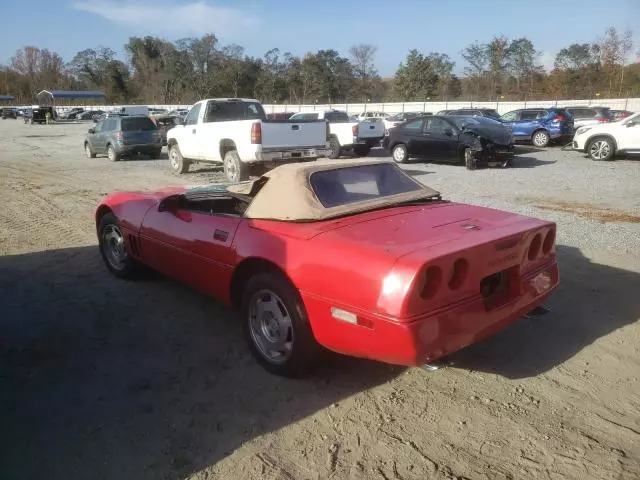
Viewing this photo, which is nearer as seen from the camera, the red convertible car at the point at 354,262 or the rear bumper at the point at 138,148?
the red convertible car at the point at 354,262

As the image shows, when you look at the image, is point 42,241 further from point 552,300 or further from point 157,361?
point 552,300

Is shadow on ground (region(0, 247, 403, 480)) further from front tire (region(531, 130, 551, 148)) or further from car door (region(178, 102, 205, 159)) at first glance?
front tire (region(531, 130, 551, 148))

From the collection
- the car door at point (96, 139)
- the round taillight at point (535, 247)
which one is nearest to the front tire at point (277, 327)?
the round taillight at point (535, 247)

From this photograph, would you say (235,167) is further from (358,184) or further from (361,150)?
(358,184)

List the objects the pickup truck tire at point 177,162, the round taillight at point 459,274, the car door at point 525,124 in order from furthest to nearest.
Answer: the car door at point 525,124 < the pickup truck tire at point 177,162 < the round taillight at point 459,274

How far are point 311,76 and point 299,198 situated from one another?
74.3 m

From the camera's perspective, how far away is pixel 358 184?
3.72m

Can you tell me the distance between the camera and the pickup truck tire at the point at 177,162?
14.1 m

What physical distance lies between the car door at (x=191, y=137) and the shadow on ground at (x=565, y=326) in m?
10.3

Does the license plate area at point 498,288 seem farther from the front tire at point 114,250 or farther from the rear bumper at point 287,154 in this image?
the rear bumper at point 287,154

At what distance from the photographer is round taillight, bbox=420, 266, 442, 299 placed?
2.59 m

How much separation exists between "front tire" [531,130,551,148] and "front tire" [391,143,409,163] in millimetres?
7540

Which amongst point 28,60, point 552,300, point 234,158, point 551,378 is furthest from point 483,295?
point 28,60

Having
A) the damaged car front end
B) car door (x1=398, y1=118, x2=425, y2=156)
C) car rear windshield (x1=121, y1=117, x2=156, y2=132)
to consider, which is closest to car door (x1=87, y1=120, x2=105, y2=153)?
car rear windshield (x1=121, y1=117, x2=156, y2=132)
